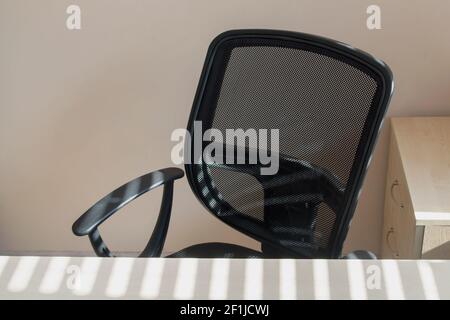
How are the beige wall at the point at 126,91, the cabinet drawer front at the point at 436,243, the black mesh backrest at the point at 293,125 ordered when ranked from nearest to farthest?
the black mesh backrest at the point at 293,125, the cabinet drawer front at the point at 436,243, the beige wall at the point at 126,91

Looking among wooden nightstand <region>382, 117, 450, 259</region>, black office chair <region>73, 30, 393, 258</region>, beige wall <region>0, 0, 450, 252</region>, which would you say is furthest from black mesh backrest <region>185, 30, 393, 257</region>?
beige wall <region>0, 0, 450, 252</region>

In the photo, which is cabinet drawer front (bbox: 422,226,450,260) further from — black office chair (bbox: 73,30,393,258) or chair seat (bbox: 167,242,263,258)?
chair seat (bbox: 167,242,263,258)

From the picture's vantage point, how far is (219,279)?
1.30m

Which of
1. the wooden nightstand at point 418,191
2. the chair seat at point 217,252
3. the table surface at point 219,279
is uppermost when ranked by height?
the table surface at point 219,279

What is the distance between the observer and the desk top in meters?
1.89

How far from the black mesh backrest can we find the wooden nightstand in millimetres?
306

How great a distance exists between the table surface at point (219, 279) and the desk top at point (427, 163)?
54cm

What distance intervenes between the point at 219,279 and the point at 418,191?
2.83 feet

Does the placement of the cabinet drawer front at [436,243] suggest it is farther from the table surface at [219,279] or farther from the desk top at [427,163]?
the table surface at [219,279]

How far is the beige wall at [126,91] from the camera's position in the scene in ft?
7.39

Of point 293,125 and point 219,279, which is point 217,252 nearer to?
point 293,125

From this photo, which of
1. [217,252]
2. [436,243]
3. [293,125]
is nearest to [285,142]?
[293,125]

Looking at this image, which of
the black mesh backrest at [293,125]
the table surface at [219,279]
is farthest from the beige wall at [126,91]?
the table surface at [219,279]

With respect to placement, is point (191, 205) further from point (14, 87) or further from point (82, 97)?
point (14, 87)
